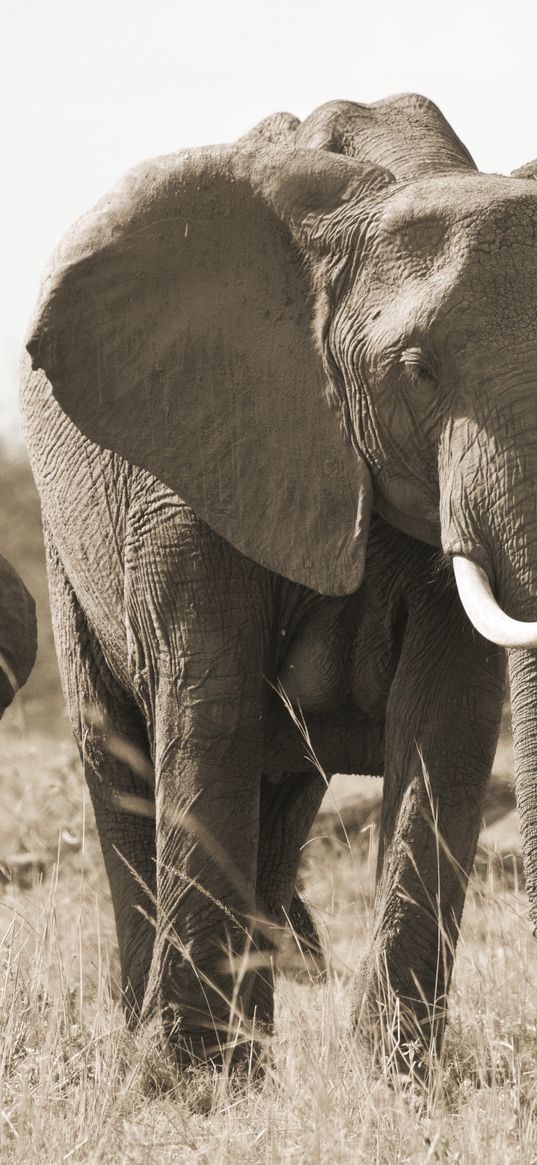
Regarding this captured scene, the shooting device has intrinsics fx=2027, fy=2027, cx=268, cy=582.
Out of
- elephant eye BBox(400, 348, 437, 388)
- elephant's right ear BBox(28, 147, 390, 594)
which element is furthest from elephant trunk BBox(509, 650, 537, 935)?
elephant eye BBox(400, 348, 437, 388)

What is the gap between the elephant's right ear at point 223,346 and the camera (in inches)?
207

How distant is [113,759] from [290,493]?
161 centimetres

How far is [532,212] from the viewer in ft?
16.2

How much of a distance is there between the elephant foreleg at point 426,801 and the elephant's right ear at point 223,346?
383mm

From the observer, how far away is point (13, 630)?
6.23 m

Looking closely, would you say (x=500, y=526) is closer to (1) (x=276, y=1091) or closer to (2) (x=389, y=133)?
(2) (x=389, y=133)

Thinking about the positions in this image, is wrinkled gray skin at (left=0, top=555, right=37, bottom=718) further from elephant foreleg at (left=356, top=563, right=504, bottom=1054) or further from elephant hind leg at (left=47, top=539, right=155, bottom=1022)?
elephant foreleg at (left=356, top=563, right=504, bottom=1054)

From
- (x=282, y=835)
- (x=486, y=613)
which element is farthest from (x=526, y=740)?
(x=282, y=835)

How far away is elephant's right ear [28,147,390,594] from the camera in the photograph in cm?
525

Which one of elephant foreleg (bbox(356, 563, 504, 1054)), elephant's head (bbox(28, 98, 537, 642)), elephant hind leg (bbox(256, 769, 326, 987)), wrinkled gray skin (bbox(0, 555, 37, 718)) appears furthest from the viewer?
elephant hind leg (bbox(256, 769, 326, 987))

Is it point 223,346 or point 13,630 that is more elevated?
point 223,346

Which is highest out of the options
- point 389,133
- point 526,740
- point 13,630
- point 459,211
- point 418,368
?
point 389,133

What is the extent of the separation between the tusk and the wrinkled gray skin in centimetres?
181

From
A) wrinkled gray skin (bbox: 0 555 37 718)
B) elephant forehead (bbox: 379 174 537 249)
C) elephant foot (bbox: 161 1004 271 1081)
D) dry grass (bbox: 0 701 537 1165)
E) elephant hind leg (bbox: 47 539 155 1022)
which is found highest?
elephant forehead (bbox: 379 174 537 249)
